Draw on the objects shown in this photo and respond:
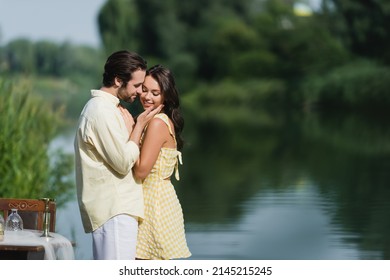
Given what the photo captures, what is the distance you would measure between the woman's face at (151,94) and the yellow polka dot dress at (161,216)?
0.05 meters

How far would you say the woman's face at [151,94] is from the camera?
3.41 m

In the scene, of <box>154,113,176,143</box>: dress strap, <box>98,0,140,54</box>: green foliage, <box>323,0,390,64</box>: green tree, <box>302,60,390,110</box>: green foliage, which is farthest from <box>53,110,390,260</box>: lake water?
<box>98,0,140,54</box>: green foliage

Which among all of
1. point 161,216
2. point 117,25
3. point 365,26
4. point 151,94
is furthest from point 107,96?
point 117,25

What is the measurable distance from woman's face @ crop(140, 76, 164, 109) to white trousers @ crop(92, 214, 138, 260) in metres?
0.41

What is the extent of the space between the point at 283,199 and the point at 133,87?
26.2ft

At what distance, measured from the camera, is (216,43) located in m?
48.5

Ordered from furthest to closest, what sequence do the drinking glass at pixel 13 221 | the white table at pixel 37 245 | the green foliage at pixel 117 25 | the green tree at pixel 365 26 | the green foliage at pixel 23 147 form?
1. the green foliage at pixel 117 25
2. the green tree at pixel 365 26
3. the green foliage at pixel 23 147
4. the drinking glass at pixel 13 221
5. the white table at pixel 37 245

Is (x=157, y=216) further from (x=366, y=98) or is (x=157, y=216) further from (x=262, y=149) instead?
(x=366, y=98)

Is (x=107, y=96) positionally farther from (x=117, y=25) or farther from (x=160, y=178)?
(x=117, y=25)

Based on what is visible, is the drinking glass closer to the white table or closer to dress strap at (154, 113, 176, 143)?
the white table

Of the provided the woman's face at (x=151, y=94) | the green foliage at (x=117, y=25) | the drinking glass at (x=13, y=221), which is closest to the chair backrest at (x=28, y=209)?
the drinking glass at (x=13, y=221)

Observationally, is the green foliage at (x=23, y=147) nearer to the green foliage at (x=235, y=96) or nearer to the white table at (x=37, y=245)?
the white table at (x=37, y=245)
